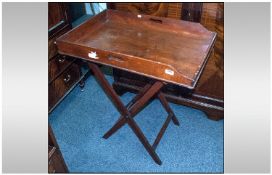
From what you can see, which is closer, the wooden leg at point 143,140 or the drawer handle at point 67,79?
the wooden leg at point 143,140

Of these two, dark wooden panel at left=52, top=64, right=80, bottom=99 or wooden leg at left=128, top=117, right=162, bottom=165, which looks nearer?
wooden leg at left=128, top=117, right=162, bottom=165

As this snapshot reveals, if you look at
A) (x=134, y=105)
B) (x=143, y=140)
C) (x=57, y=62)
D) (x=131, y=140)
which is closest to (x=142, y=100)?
(x=134, y=105)

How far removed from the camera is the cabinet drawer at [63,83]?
2.05 metres

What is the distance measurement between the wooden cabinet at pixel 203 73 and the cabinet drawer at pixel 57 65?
44 centimetres

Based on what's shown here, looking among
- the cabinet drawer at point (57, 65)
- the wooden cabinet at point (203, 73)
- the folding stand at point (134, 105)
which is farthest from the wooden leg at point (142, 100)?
the cabinet drawer at point (57, 65)

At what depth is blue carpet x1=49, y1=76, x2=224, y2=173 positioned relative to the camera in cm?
184

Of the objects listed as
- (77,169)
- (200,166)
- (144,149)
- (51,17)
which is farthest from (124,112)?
(51,17)

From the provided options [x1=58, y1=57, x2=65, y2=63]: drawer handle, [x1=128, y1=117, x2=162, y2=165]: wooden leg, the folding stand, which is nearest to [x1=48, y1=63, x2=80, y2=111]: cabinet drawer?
[x1=58, y1=57, x2=65, y2=63]: drawer handle

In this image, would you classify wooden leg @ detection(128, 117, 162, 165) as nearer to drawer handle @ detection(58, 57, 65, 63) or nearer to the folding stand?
the folding stand

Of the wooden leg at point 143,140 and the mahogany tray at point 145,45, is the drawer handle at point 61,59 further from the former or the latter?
the wooden leg at point 143,140

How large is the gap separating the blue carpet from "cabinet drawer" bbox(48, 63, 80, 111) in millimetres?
214

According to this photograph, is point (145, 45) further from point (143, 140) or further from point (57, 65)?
point (57, 65)

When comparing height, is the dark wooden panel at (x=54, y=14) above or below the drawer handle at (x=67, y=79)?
above

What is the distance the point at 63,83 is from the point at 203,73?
112 centimetres
